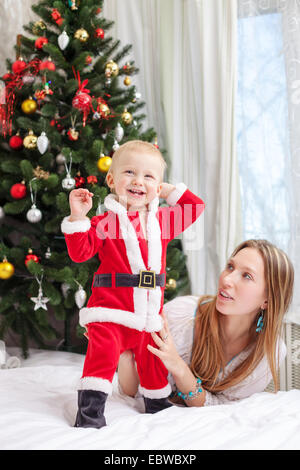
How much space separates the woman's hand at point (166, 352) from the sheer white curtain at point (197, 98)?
1.06 m

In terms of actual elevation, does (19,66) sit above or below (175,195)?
above

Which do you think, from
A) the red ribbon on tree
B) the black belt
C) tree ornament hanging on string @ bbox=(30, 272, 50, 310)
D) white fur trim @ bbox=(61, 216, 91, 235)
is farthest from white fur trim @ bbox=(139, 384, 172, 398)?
the red ribbon on tree

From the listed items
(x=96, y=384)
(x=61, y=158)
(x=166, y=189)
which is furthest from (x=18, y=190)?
(x=96, y=384)

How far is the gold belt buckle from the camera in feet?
4.21

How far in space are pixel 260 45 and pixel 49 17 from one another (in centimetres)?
109

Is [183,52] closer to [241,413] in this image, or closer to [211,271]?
[211,271]

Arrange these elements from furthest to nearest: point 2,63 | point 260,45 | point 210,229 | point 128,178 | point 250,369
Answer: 1. point 2,63
2. point 210,229
3. point 260,45
4. point 250,369
5. point 128,178

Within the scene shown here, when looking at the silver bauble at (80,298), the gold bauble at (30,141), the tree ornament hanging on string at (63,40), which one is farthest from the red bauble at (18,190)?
the tree ornament hanging on string at (63,40)

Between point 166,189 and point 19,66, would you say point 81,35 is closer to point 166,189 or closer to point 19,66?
point 19,66

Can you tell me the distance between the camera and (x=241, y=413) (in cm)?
131

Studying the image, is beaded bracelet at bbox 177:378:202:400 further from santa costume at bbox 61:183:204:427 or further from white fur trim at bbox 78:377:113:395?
white fur trim at bbox 78:377:113:395

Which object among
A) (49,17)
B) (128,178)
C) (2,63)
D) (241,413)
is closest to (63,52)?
(49,17)

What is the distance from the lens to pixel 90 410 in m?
1.17

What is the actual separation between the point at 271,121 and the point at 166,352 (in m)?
1.43
